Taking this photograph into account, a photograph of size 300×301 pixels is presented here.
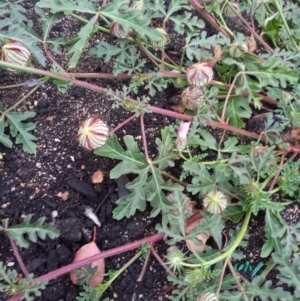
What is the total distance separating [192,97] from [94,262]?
23.1 inches

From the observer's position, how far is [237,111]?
1.74 metres

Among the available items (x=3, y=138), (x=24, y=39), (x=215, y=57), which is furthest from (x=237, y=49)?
(x=3, y=138)

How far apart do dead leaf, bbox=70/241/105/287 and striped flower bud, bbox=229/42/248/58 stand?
30.0 inches

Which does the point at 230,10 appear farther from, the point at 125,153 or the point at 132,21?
the point at 125,153

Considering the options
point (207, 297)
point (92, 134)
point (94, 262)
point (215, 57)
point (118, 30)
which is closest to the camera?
point (207, 297)

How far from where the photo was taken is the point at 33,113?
5.49 feet

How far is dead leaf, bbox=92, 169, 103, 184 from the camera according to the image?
1.64 metres

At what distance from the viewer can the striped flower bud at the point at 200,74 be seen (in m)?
1.57

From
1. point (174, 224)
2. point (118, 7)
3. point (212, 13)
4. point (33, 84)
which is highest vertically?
point (118, 7)

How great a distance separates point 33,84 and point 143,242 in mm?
654

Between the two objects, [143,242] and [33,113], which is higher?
[33,113]

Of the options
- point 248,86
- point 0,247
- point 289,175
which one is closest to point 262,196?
point 289,175

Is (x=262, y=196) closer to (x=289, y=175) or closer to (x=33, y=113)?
(x=289, y=175)

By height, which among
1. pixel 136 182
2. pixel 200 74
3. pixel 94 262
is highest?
pixel 200 74
